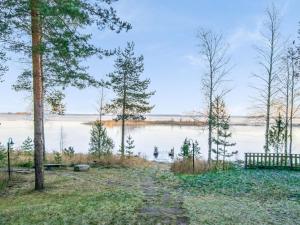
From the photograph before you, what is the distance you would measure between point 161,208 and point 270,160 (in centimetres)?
1570

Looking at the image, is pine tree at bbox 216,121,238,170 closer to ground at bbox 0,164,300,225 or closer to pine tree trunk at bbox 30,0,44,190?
ground at bbox 0,164,300,225

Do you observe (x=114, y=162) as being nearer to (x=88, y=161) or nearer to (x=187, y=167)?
(x=88, y=161)

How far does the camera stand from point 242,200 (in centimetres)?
1122

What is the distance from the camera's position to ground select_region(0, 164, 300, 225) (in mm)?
8602

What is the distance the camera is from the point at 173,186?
14.0m

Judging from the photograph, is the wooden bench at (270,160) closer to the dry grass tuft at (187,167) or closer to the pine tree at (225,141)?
the dry grass tuft at (187,167)

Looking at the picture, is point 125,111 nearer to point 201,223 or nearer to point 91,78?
point 91,78

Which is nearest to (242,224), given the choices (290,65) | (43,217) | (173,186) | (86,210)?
(86,210)

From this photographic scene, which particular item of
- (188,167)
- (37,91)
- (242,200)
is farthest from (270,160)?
(37,91)

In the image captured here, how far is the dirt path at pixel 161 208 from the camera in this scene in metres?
8.34

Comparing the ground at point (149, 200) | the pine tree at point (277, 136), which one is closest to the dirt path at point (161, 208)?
the ground at point (149, 200)

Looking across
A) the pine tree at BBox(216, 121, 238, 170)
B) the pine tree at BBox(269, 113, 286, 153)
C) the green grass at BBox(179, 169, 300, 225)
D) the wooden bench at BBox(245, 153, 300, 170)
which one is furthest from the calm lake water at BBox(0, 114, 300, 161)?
the green grass at BBox(179, 169, 300, 225)

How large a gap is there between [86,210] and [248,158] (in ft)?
53.6

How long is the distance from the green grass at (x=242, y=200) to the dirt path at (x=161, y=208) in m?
0.27
